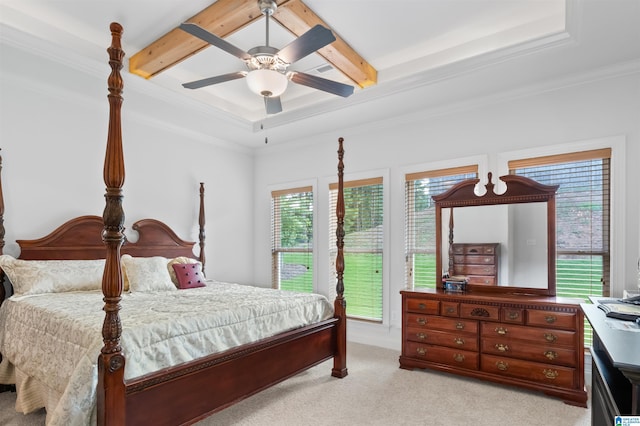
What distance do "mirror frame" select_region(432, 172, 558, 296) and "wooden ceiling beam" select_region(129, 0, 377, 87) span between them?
4.79 feet

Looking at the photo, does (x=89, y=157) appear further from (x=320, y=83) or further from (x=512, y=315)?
(x=512, y=315)

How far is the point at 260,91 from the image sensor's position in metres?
2.67

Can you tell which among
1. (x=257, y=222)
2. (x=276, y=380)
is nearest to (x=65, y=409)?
(x=276, y=380)

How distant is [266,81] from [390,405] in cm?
261

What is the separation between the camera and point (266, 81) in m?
2.58

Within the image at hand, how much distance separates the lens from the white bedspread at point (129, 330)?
6.37 ft

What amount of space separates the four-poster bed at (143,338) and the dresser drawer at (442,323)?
734 mm

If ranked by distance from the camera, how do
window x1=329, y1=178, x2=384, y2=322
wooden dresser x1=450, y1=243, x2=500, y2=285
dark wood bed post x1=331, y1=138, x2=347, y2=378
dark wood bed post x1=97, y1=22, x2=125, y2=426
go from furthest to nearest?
window x1=329, y1=178, x2=384, y2=322
wooden dresser x1=450, y1=243, x2=500, y2=285
dark wood bed post x1=331, y1=138, x2=347, y2=378
dark wood bed post x1=97, y1=22, x2=125, y2=426

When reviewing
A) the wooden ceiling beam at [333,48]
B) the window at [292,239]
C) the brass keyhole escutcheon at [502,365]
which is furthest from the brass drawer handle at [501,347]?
the wooden ceiling beam at [333,48]

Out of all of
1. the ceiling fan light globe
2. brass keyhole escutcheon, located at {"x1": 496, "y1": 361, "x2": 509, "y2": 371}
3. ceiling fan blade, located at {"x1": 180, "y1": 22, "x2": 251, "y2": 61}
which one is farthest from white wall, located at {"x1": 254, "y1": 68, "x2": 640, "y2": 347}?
ceiling fan blade, located at {"x1": 180, "y1": 22, "x2": 251, "y2": 61}

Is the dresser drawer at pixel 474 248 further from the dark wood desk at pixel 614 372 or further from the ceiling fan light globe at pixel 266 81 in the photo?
the ceiling fan light globe at pixel 266 81

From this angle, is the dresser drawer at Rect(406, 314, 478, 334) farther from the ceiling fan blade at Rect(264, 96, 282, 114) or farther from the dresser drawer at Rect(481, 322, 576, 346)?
the ceiling fan blade at Rect(264, 96, 282, 114)

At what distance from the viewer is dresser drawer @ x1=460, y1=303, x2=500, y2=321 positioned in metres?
3.27

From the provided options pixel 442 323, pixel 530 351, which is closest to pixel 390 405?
pixel 442 323
